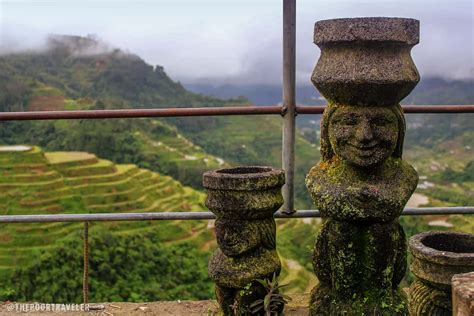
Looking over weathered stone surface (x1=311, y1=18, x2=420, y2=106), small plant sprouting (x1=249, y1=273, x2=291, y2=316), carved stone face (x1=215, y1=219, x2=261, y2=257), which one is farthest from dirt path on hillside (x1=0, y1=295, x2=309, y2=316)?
weathered stone surface (x1=311, y1=18, x2=420, y2=106)

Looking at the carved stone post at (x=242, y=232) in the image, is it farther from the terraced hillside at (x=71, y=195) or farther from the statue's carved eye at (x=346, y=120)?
the terraced hillside at (x=71, y=195)

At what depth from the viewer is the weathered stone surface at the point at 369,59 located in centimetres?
234

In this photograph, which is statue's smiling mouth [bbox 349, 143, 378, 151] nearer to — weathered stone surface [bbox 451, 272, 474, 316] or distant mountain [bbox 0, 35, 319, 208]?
weathered stone surface [bbox 451, 272, 474, 316]

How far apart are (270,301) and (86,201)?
28.9 meters

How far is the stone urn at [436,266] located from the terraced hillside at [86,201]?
21.0 metres

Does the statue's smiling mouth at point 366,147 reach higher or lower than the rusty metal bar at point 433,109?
lower

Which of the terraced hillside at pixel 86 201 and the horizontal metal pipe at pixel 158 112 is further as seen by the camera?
the terraced hillside at pixel 86 201

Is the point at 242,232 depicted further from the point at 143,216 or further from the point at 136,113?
the point at 136,113

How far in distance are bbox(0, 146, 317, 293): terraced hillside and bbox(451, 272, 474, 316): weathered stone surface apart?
2230 cm

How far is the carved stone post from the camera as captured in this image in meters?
2.69

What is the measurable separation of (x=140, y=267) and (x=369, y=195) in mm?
20160

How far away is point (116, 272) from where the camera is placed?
19812 millimetres

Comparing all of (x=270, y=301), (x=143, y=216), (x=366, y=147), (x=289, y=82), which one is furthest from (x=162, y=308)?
(x=366, y=147)

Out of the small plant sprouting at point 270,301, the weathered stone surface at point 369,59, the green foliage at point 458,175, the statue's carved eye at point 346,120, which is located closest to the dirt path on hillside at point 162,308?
the small plant sprouting at point 270,301
